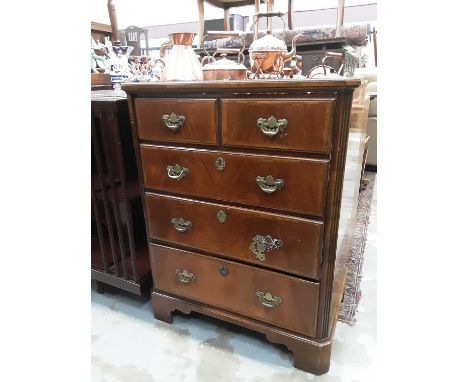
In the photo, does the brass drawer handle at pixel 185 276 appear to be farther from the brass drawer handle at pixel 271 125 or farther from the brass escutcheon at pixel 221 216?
the brass drawer handle at pixel 271 125

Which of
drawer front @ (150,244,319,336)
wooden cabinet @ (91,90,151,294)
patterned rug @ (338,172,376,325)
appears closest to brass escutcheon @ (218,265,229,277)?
drawer front @ (150,244,319,336)

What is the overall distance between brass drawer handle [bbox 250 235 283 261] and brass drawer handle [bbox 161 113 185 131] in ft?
1.34

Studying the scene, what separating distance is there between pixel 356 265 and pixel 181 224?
3.22 feet

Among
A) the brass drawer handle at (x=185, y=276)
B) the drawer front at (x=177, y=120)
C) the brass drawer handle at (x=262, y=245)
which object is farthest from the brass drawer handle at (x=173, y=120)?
the brass drawer handle at (x=185, y=276)

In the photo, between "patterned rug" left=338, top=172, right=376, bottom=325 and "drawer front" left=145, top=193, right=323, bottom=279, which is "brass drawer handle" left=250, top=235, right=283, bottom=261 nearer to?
"drawer front" left=145, top=193, right=323, bottom=279

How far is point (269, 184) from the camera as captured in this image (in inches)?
36.2

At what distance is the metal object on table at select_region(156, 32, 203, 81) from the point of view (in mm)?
1095

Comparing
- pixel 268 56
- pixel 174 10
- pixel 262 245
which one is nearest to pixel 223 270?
pixel 262 245

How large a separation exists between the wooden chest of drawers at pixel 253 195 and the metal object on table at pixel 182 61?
0.14m

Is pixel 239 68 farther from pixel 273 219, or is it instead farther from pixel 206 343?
pixel 206 343

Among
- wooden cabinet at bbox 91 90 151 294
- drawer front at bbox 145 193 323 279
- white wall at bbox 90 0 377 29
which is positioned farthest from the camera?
white wall at bbox 90 0 377 29

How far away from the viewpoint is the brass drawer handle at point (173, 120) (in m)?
0.98
